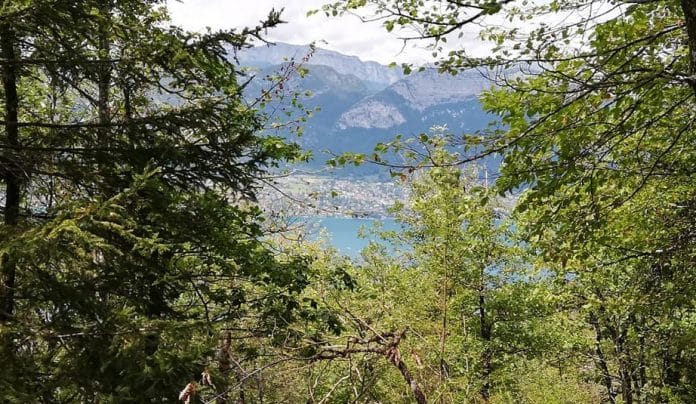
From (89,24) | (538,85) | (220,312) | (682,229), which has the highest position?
(89,24)

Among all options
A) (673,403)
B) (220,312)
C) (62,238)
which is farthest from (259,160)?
(673,403)

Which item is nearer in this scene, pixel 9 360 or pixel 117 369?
pixel 9 360

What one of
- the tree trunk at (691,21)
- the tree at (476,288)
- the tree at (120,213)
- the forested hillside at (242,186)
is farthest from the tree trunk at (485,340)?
the tree trunk at (691,21)

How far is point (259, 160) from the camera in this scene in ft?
22.1

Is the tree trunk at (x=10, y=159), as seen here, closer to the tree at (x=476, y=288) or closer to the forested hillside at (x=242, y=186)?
the forested hillside at (x=242, y=186)

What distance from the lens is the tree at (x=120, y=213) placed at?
4246 millimetres

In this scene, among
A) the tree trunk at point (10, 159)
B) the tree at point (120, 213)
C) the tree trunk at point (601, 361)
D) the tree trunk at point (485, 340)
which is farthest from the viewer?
the tree trunk at point (485, 340)

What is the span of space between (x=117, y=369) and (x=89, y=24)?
3.54m

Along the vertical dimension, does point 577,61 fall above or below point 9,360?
above

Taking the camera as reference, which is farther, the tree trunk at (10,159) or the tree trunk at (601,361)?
the tree trunk at (601,361)

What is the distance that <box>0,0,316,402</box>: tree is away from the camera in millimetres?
4246

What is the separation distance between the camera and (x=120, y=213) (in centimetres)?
499

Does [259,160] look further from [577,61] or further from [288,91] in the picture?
[577,61]

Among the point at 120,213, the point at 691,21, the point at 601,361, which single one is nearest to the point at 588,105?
the point at 691,21
